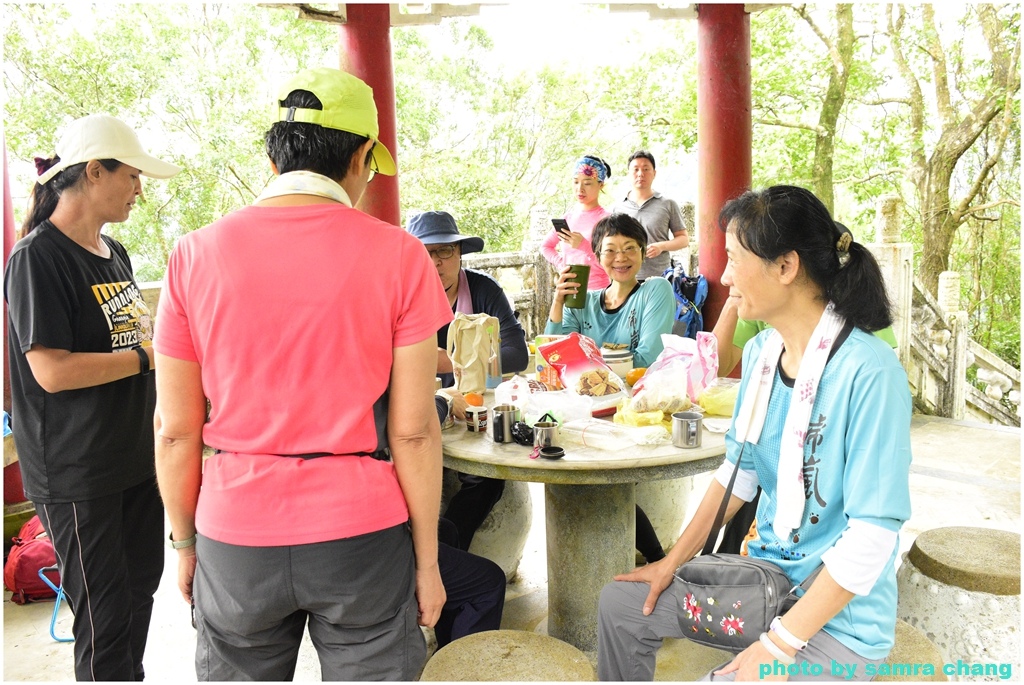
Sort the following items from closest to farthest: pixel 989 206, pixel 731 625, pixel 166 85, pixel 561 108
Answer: pixel 731 625 < pixel 989 206 < pixel 166 85 < pixel 561 108

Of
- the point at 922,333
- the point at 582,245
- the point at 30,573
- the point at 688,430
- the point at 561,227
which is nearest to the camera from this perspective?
the point at 688,430

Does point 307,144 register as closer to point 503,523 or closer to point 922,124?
point 503,523

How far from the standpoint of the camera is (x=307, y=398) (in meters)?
1.38

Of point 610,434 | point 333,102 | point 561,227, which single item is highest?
point 333,102

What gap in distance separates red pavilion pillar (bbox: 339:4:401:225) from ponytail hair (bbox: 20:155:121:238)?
230cm

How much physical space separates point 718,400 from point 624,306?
94 centimetres

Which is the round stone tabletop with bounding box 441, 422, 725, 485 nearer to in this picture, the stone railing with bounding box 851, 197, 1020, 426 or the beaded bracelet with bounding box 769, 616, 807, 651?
the beaded bracelet with bounding box 769, 616, 807, 651

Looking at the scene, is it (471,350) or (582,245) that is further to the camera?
(582,245)

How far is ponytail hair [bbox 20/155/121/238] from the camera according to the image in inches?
87.0

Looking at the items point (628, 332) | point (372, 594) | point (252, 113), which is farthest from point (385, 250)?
point (252, 113)

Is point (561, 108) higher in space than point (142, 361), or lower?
higher

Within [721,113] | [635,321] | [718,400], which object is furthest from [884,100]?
[718,400]

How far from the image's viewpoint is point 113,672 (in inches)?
88.4

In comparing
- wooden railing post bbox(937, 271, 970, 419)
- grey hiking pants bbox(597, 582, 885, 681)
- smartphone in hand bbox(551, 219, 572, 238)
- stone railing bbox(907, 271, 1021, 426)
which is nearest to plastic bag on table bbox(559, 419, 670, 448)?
grey hiking pants bbox(597, 582, 885, 681)
